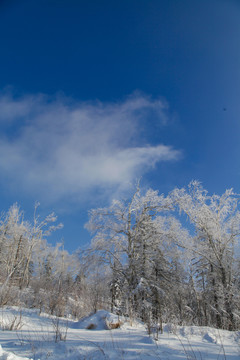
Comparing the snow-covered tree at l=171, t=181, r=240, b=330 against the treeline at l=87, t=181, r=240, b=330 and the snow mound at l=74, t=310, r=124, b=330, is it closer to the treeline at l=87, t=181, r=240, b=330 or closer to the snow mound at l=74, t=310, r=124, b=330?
the treeline at l=87, t=181, r=240, b=330

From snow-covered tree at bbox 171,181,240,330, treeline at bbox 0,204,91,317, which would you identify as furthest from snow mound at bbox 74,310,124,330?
snow-covered tree at bbox 171,181,240,330

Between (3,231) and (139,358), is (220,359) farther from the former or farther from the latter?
(3,231)

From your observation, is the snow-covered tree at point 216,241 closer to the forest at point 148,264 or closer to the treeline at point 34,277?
the forest at point 148,264

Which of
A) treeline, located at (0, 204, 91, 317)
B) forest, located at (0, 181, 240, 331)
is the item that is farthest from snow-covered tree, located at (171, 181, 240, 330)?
treeline, located at (0, 204, 91, 317)

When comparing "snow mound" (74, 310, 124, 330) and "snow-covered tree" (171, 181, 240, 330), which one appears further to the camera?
"snow-covered tree" (171, 181, 240, 330)

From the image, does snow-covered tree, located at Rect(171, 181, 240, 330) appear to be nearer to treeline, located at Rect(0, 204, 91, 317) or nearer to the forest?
the forest

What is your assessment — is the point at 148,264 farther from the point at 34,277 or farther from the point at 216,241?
the point at 34,277

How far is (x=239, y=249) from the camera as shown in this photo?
1503cm

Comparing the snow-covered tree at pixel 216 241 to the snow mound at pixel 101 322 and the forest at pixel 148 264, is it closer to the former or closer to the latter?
the forest at pixel 148 264

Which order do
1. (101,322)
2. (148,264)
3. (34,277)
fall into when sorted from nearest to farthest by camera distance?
(101,322), (148,264), (34,277)

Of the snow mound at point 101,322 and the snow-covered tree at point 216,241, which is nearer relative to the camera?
the snow mound at point 101,322

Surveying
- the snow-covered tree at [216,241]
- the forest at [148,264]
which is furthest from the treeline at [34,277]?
the snow-covered tree at [216,241]

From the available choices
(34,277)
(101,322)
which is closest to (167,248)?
(101,322)

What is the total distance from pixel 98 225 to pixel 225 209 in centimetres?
926
